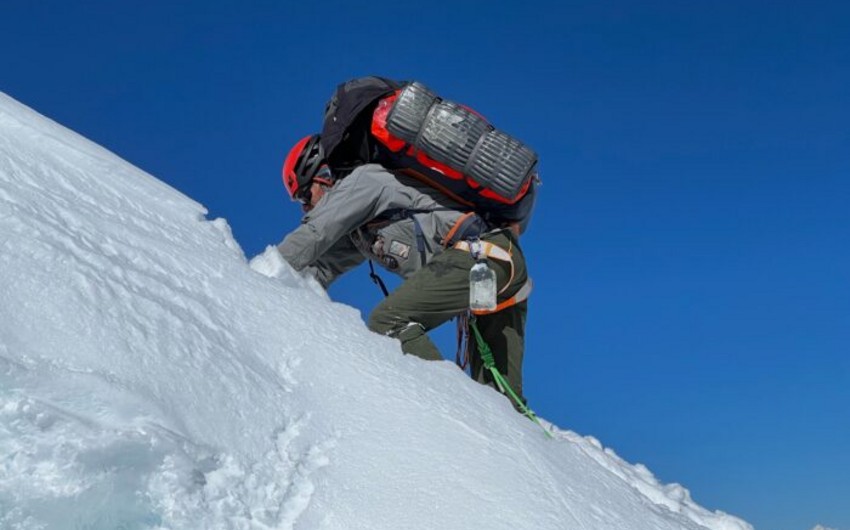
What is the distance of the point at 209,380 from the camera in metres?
3.27

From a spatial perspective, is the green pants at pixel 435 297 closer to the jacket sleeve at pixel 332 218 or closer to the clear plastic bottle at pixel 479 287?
the clear plastic bottle at pixel 479 287

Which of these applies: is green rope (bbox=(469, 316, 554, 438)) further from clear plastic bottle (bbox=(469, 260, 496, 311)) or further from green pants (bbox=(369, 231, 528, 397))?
clear plastic bottle (bbox=(469, 260, 496, 311))

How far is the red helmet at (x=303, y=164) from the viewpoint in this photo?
6613 millimetres

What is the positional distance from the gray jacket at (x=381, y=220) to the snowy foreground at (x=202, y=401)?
3.22 ft

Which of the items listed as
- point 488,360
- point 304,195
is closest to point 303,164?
point 304,195

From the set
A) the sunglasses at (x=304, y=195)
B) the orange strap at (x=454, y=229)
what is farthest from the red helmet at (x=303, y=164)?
the orange strap at (x=454, y=229)

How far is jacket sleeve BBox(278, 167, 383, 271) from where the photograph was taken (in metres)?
5.91

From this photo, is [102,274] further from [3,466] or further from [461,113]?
[461,113]

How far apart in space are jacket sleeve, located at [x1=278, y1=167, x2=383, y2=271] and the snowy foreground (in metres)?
0.90

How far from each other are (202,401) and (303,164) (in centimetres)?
377

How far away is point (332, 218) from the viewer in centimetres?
597

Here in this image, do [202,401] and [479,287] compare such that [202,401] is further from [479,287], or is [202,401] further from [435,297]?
[479,287]

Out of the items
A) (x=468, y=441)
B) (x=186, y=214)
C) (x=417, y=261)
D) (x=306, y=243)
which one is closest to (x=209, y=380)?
(x=468, y=441)

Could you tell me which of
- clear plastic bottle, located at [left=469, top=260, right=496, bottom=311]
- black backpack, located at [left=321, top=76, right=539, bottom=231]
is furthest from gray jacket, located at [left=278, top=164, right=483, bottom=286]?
clear plastic bottle, located at [left=469, top=260, right=496, bottom=311]
